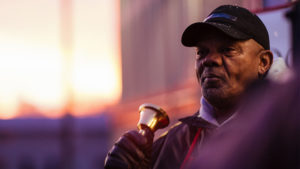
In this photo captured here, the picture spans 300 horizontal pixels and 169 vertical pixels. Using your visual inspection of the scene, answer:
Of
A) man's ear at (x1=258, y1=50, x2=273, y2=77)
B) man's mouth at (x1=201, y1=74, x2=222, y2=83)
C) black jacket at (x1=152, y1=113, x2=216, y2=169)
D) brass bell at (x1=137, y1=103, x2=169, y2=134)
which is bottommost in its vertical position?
black jacket at (x1=152, y1=113, x2=216, y2=169)

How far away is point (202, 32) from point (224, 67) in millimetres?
183

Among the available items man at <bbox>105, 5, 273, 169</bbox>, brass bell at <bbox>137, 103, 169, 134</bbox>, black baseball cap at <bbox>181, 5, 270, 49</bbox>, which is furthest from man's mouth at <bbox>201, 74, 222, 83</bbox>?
brass bell at <bbox>137, 103, 169, 134</bbox>

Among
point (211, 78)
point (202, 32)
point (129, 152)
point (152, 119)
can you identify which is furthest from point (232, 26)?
point (129, 152)

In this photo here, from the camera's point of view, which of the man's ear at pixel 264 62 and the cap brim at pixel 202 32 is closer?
the cap brim at pixel 202 32

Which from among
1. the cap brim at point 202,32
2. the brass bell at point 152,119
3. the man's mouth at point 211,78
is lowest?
the brass bell at point 152,119

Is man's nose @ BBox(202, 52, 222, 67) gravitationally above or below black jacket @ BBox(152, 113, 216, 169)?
above

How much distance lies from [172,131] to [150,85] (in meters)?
5.56

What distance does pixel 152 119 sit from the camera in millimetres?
1822

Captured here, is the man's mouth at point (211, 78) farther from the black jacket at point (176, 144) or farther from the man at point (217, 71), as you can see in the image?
the black jacket at point (176, 144)

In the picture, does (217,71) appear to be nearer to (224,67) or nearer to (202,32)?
(224,67)

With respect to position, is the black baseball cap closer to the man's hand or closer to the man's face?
the man's face

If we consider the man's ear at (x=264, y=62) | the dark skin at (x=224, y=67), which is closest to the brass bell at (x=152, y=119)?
the dark skin at (x=224, y=67)

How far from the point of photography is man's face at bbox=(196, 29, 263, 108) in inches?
66.3

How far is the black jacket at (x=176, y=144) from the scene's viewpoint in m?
1.81
